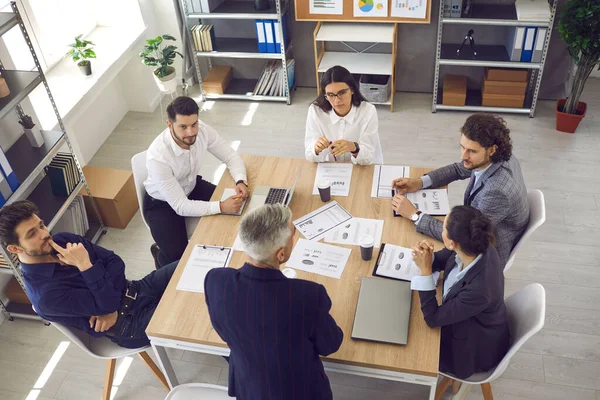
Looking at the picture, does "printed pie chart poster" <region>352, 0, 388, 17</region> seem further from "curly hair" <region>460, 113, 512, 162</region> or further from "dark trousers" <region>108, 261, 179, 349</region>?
"dark trousers" <region>108, 261, 179, 349</region>

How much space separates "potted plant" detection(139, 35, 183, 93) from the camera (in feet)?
14.6

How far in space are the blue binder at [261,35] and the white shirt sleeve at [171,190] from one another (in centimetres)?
215

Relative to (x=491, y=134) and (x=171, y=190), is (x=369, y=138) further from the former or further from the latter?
(x=171, y=190)

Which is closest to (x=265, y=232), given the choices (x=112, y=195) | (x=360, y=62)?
(x=112, y=195)

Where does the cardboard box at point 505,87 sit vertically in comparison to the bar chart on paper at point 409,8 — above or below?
below

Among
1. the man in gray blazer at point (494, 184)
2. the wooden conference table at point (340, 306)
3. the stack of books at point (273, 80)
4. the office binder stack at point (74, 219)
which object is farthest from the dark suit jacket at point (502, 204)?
the stack of books at point (273, 80)

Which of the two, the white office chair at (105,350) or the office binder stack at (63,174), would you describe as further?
the office binder stack at (63,174)

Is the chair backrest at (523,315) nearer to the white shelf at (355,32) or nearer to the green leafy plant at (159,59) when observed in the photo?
the white shelf at (355,32)

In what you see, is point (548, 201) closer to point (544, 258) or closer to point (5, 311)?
point (544, 258)

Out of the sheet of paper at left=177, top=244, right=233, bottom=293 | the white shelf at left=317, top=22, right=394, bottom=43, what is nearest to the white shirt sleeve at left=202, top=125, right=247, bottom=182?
the sheet of paper at left=177, top=244, right=233, bottom=293

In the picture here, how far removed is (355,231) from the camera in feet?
8.64

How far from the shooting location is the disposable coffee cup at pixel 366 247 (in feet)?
7.95

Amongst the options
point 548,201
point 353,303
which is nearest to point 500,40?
point 548,201

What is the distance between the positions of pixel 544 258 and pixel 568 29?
1.67 m
